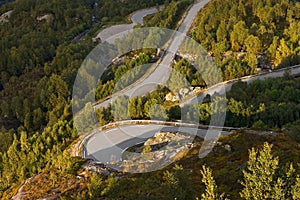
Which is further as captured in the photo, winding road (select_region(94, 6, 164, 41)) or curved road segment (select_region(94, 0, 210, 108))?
winding road (select_region(94, 6, 164, 41))

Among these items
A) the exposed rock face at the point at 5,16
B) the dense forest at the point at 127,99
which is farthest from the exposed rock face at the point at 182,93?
the exposed rock face at the point at 5,16

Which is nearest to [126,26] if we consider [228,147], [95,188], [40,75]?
[40,75]

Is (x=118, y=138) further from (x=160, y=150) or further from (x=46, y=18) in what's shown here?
(x=46, y=18)

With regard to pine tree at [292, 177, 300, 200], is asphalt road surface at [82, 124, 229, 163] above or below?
below

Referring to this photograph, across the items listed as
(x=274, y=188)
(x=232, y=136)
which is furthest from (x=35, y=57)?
(x=274, y=188)

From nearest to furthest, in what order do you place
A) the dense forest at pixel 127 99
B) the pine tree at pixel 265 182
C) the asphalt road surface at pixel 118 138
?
1. the pine tree at pixel 265 182
2. the dense forest at pixel 127 99
3. the asphalt road surface at pixel 118 138

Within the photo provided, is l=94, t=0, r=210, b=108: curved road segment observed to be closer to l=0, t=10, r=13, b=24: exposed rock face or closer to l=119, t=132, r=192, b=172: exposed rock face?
l=119, t=132, r=192, b=172: exposed rock face

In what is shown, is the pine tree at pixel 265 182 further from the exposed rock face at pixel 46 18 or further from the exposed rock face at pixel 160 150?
the exposed rock face at pixel 46 18

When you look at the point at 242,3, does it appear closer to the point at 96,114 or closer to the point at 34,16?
the point at 96,114

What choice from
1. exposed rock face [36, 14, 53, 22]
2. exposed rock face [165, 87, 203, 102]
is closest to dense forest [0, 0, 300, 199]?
exposed rock face [36, 14, 53, 22]

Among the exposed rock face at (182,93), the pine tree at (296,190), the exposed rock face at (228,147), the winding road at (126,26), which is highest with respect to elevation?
the winding road at (126,26)

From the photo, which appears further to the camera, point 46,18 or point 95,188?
point 46,18

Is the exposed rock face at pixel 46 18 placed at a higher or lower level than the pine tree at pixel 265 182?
higher

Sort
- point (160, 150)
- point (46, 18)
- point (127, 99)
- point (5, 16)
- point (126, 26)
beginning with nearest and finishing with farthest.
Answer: point (160, 150) → point (127, 99) → point (126, 26) → point (46, 18) → point (5, 16)
